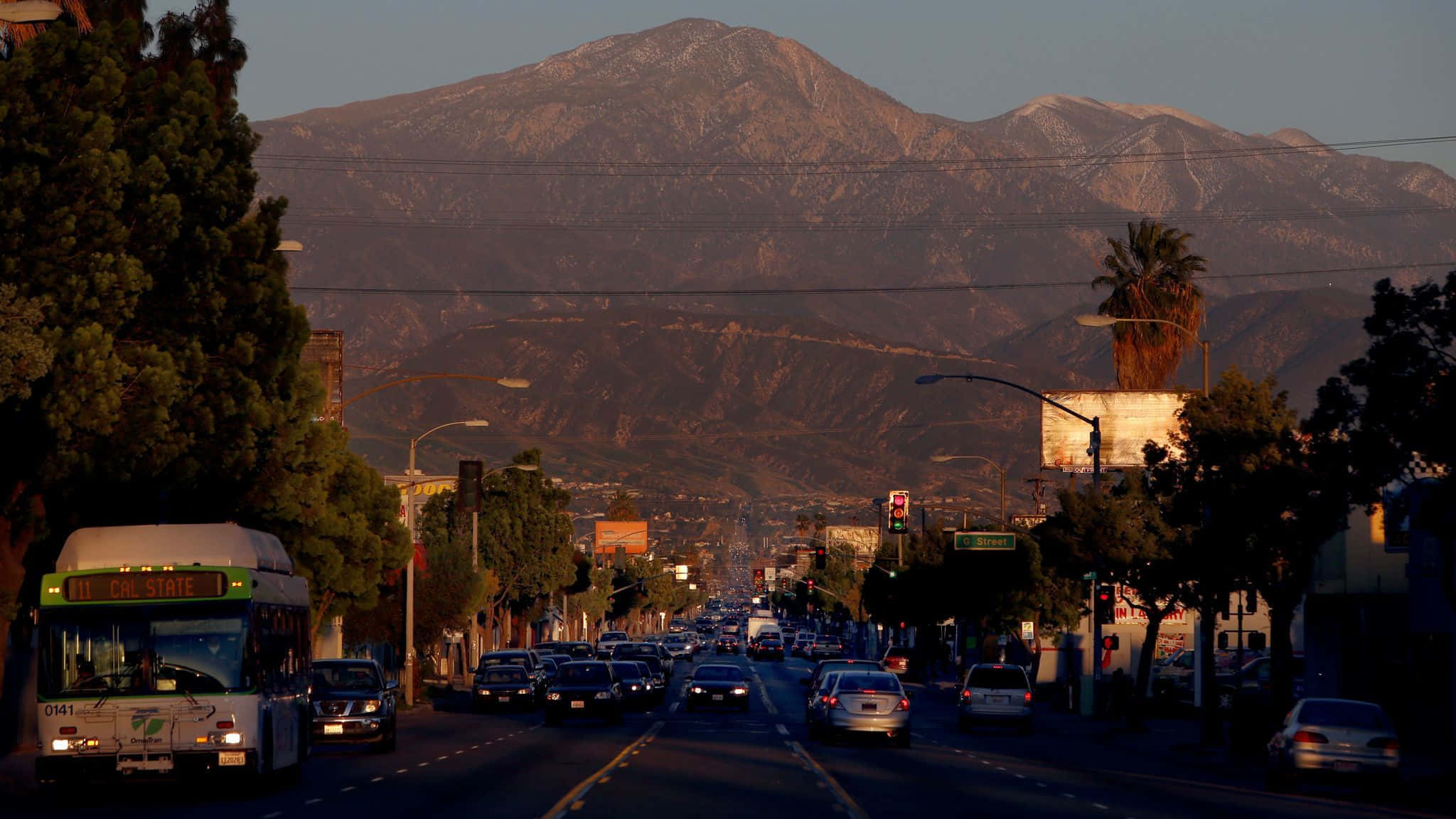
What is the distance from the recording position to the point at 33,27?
32.3 metres

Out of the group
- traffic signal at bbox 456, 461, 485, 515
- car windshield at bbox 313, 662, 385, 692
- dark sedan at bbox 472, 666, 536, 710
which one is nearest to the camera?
car windshield at bbox 313, 662, 385, 692

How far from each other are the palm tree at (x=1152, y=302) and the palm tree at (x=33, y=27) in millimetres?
44994

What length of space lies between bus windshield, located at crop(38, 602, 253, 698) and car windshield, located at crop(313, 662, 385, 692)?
12.6m

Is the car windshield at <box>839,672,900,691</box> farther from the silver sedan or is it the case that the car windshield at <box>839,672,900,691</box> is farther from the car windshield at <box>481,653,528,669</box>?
the car windshield at <box>481,653,528,669</box>

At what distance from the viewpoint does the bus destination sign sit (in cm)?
2547

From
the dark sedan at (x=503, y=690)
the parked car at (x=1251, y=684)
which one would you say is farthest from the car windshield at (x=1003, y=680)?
the dark sedan at (x=503, y=690)

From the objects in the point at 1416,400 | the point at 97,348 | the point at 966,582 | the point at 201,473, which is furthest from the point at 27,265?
the point at 966,582

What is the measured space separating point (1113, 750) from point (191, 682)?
80.7ft

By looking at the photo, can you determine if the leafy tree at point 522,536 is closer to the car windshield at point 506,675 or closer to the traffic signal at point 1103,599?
the car windshield at point 506,675

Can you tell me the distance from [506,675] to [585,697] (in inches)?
369

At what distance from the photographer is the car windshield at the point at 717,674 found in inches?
2234

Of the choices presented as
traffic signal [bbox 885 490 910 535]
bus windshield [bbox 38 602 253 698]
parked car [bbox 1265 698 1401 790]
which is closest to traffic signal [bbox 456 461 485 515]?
traffic signal [bbox 885 490 910 535]

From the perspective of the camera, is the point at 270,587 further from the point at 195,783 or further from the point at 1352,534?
the point at 1352,534

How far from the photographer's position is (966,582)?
8488 cm
